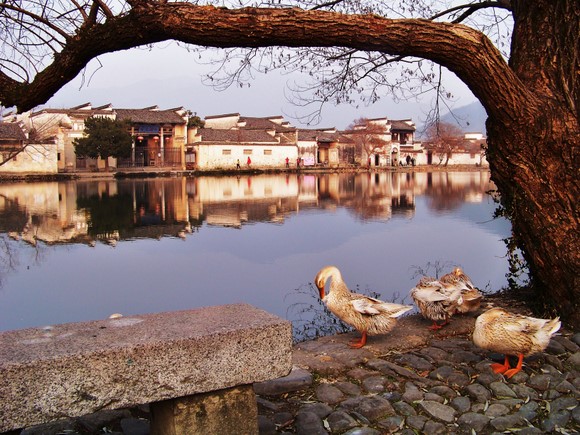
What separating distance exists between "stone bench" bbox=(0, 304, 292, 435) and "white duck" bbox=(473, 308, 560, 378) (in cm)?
194

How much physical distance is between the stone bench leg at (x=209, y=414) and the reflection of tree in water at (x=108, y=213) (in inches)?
574

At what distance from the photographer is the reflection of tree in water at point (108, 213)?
18047 mm

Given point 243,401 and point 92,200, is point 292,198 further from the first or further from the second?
point 243,401

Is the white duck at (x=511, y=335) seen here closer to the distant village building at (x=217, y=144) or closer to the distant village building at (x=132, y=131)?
the distant village building at (x=217, y=144)

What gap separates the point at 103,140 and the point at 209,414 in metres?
43.4

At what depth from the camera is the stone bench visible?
262 centimetres

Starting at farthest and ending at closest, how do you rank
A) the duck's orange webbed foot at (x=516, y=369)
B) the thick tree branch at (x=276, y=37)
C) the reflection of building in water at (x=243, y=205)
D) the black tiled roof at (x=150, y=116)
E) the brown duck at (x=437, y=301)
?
the black tiled roof at (x=150, y=116) < the reflection of building in water at (x=243, y=205) < the brown duck at (x=437, y=301) < the thick tree branch at (x=276, y=37) < the duck's orange webbed foot at (x=516, y=369)

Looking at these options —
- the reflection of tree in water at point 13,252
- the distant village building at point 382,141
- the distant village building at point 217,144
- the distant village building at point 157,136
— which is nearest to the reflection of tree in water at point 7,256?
the reflection of tree in water at point 13,252

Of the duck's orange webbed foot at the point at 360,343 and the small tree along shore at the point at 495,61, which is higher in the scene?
the small tree along shore at the point at 495,61

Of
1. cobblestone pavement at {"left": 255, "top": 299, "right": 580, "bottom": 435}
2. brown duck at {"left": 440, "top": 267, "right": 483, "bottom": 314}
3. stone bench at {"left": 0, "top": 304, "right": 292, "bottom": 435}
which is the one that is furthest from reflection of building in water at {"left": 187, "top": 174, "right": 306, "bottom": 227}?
stone bench at {"left": 0, "top": 304, "right": 292, "bottom": 435}

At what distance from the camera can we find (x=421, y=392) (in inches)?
163

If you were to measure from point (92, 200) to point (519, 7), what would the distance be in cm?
2329

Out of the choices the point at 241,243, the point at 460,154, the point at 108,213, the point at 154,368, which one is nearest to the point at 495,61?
Answer: the point at 154,368

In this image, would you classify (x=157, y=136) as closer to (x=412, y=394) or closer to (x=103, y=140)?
(x=103, y=140)
